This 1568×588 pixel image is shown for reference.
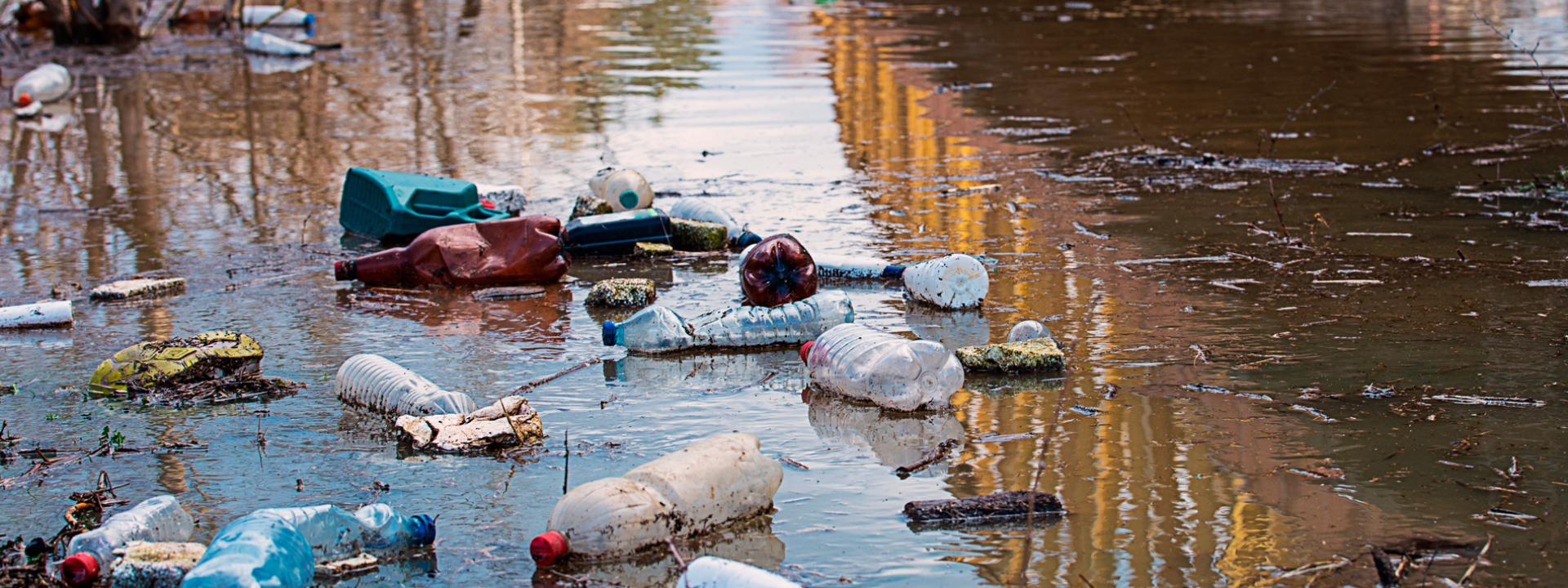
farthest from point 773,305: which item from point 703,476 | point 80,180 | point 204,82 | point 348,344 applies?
point 204,82

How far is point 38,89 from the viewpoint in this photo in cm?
1279

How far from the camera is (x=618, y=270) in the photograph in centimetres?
603

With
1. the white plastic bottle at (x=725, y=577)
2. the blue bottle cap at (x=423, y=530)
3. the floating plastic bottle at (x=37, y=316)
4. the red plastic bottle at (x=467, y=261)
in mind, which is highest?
the white plastic bottle at (x=725, y=577)

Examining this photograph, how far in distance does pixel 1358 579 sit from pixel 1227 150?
6.10 m

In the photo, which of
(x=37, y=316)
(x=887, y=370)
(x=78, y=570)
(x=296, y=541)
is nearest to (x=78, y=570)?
(x=78, y=570)

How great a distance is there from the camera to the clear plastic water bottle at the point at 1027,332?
4523 millimetres

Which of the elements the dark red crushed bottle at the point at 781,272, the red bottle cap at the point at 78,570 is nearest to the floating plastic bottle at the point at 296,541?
the red bottle cap at the point at 78,570

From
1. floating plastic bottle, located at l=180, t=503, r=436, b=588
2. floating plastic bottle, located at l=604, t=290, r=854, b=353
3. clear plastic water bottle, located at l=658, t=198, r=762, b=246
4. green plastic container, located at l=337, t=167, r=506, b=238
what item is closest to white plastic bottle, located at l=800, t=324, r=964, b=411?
floating plastic bottle, located at l=604, t=290, r=854, b=353

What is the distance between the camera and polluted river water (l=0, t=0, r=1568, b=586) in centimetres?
309

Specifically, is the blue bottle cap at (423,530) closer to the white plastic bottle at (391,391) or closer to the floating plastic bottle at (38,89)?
the white plastic bottle at (391,391)

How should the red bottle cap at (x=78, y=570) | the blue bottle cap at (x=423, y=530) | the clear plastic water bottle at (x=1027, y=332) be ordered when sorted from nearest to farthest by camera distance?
the red bottle cap at (x=78, y=570)
the blue bottle cap at (x=423, y=530)
the clear plastic water bottle at (x=1027, y=332)

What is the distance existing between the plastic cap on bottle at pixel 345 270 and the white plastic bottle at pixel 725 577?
11.6 ft

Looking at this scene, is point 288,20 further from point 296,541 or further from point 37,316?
point 296,541

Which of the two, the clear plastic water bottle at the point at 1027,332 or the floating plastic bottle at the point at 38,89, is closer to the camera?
the clear plastic water bottle at the point at 1027,332
